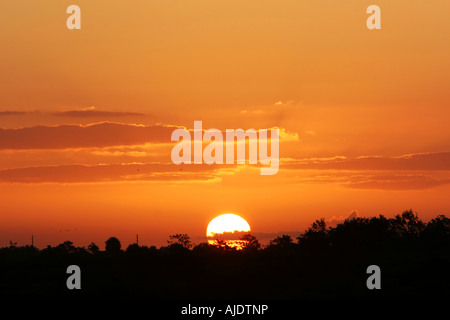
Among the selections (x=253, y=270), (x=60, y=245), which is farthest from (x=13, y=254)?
(x=253, y=270)

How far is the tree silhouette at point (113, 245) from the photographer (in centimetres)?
12572

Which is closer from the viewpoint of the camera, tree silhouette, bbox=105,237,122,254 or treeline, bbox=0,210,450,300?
treeline, bbox=0,210,450,300

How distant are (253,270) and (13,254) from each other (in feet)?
134

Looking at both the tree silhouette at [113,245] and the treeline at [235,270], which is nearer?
the treeline at [235,270]

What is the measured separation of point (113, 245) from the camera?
128500mm

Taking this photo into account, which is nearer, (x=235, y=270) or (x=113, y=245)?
(x=235, y=270)

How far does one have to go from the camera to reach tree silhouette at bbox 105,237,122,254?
125719 millimetres

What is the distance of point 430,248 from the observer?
12706 cm

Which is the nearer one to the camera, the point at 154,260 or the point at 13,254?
the point at 154,260

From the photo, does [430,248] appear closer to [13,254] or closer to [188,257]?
[188,257]
